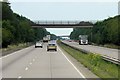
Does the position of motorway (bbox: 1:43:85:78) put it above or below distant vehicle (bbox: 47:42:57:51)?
below

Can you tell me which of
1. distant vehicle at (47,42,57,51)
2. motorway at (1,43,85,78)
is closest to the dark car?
distant vehicle at (47,42,57,51)

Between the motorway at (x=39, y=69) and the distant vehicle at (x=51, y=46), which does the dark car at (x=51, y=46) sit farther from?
the motorway at (x=39, y=69)

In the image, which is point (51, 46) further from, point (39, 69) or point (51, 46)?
point (39, 69)

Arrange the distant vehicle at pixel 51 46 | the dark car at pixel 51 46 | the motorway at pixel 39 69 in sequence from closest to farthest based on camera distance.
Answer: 1. the motorway at pixel 39 69
2. the distant vehicle at pixel 51 46
3. the dark car at pixel 51 46

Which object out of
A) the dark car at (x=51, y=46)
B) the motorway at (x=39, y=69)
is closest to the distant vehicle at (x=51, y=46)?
the dark car at (x=51, y=46)

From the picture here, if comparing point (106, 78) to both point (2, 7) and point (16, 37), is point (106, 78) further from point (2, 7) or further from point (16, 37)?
point (2, 7)

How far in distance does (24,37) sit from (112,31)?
46.4 meters

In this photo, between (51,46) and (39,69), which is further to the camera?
(51,46)

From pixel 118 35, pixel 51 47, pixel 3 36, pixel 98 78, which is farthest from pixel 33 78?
Result: pixel 118 35

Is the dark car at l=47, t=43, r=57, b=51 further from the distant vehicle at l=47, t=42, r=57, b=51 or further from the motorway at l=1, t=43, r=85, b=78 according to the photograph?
the motorway at l=1, t=43, r=85, b=78

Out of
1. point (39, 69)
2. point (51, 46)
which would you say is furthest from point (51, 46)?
point (39, 69)

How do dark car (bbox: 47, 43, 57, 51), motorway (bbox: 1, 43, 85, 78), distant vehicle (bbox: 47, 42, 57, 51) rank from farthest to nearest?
dark car (bbox: 47, 43, 57, 51) < distant vehicle (bbox: 47, 42, 57, 51) < motorway (bbox: 1, 43, 85, 78)

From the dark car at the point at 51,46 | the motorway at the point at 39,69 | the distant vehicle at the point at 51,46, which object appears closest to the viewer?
the motorway at the point at 39,69

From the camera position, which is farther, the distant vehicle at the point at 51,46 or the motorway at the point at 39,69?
the distant vehicle at the point at 51,46
